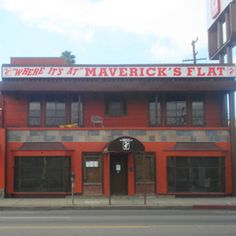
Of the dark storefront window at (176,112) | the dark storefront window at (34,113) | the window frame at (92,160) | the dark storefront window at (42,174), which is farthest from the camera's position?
the dark storefront window at (176,112)

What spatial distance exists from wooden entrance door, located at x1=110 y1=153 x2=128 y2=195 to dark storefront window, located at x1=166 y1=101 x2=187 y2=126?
Answer: 3467 millimetres

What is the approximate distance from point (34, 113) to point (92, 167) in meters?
4.60

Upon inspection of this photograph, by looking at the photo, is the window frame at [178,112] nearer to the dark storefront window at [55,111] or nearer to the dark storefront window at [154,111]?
the dark storefront window at [154,111]

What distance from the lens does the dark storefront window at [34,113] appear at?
30312mm

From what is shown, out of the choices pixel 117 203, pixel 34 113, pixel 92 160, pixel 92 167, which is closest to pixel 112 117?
pixel 92 160

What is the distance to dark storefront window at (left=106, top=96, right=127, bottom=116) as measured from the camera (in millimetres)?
30619

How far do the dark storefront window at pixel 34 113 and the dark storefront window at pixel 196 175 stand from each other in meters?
7.59

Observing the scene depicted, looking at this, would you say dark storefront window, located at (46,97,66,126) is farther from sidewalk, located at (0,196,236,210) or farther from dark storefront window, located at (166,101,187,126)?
dark storefront window, located at (166,101,187,126)

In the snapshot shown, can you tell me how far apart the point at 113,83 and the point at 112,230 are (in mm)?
15796

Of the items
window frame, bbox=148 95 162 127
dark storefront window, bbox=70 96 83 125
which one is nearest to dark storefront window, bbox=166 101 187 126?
window frame, bbox=148 95 162 127

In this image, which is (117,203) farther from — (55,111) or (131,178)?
(55,111)

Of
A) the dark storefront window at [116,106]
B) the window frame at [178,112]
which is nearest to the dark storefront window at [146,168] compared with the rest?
the window frame at [178,112]

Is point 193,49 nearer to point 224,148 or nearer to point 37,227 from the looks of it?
point 224,148

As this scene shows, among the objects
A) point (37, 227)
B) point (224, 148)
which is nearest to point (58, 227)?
point (37, 227)
